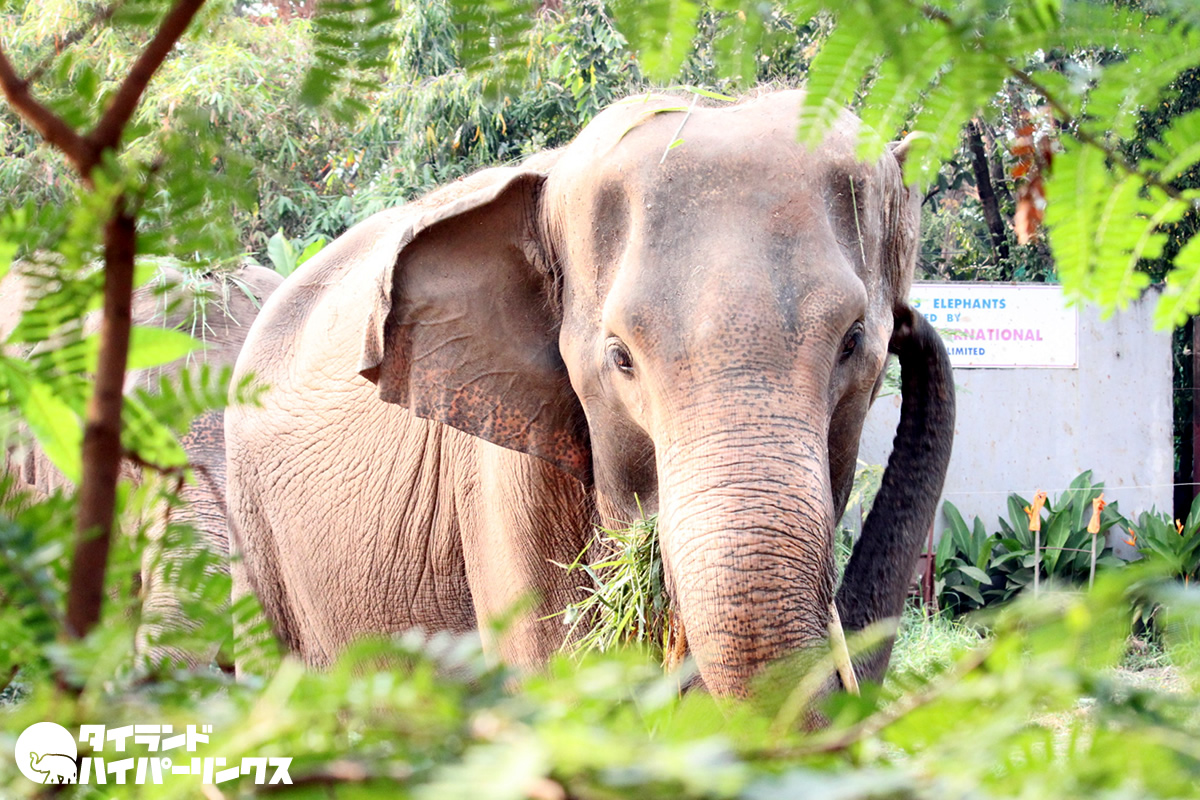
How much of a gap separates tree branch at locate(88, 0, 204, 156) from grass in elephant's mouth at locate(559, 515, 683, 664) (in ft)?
6.76

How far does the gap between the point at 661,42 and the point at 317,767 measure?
0.55 meters

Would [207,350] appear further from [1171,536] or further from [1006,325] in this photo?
[1171,536]

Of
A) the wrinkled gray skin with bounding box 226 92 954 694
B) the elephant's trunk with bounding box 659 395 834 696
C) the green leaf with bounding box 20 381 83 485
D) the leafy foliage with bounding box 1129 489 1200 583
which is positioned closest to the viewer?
the green leaf with bounding box 20 381 83 485

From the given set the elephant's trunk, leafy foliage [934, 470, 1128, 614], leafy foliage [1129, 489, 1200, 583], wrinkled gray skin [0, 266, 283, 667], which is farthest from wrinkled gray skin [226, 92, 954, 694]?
leafy foliage [1129, 489, 1200, 583]

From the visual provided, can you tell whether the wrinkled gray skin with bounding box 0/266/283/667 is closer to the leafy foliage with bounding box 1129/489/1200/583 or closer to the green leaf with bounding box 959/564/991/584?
the green leaf with bounding box 959/564/991/584

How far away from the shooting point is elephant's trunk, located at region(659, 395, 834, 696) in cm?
223

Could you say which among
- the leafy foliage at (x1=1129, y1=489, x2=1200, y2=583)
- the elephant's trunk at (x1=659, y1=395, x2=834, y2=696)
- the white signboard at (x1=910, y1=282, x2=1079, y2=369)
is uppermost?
the elephant's trunk at (x1=659, y1=395, x2=834, y2=696)

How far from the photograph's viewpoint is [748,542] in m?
2.25

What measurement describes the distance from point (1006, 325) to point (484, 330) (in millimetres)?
6705

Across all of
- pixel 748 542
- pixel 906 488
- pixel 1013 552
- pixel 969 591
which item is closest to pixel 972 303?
pixel 1013 552

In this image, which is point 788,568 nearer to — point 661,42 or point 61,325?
point 661,42

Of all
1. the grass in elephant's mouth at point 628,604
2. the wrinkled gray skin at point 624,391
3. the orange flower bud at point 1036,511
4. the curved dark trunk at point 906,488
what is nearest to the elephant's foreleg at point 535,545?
the wrinkled gray skin at point 624,391

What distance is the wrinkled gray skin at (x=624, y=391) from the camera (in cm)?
237

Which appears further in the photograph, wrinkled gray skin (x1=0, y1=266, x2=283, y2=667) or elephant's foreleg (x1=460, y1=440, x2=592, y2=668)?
wrinkled gray skin (x1=0, y1=266, x2=283, y2=667)
